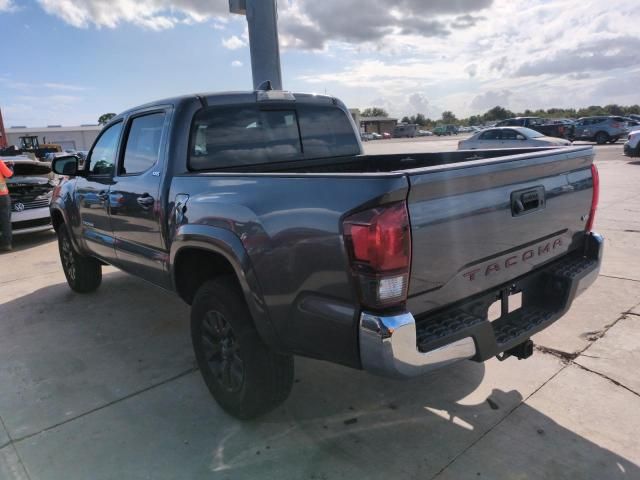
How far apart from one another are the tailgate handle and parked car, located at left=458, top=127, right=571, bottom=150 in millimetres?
14116

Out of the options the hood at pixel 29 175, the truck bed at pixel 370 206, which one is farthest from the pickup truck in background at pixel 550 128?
the truck bed at pixel 370 206

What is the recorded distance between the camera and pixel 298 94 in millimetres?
3869

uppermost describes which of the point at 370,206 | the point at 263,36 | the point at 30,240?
the point at 263,36

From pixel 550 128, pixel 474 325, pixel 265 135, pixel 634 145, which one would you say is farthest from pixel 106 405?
pixel 550 128

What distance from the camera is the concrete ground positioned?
2.52m

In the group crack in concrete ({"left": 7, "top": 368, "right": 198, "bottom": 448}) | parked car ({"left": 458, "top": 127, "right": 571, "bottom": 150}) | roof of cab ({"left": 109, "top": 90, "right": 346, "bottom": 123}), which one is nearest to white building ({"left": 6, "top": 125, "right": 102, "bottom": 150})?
parked car ({"left": 458, "top": 127, "right": 571, "bottom": 150})

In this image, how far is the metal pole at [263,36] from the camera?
7.13m

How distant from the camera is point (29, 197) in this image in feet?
29.3

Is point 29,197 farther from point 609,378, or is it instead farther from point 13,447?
point 609,378

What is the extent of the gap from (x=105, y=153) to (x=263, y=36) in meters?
3.72

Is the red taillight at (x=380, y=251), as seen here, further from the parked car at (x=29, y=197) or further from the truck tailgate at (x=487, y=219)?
the parked car at (x=29, y=197)

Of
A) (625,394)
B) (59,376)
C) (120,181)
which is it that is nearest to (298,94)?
(120,181)

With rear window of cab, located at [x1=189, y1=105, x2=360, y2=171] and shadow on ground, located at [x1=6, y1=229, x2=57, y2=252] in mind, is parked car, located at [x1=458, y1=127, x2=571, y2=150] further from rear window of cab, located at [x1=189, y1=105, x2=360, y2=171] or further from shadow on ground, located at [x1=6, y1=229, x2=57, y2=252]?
rear window of cab, located at [x1=189, y1=105, x2=360, y2=171]

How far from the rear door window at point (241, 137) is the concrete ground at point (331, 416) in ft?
5.16
